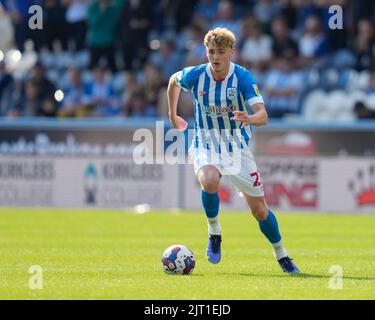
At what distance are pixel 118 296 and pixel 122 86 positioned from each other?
1569 cm

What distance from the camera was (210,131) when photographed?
1009 centimetres

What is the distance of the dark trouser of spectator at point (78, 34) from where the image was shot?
2420cm

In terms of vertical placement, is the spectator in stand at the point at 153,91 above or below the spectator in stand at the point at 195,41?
below

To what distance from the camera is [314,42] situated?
71.4 ft

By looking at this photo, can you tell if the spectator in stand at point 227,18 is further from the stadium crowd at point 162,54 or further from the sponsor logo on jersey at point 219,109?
the sponsor logo on jersey at point 219,109

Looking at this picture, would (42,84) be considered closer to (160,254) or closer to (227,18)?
(227,18)

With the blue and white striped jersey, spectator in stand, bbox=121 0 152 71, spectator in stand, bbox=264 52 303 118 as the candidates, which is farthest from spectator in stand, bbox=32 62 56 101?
the blue and white striped jersey

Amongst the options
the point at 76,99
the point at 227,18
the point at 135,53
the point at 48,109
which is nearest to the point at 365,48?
the point at 227,18

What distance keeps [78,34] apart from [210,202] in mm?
15143

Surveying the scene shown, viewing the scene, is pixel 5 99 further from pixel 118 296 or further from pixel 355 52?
pixel 118 296

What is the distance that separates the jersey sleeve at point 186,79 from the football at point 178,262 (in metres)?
1.67

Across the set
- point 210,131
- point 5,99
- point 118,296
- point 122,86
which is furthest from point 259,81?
point 118,296

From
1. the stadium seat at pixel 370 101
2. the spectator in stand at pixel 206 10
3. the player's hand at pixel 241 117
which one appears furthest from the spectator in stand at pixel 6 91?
the player's hand at pixel 241 117

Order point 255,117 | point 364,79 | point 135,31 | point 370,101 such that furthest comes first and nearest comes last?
1. point 135,31
2. point 364,79
3. point 370,101
4. point 255,117
